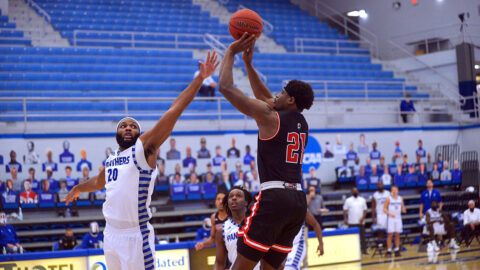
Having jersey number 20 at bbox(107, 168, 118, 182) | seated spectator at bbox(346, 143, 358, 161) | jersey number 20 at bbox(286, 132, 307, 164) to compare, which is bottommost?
jersey number 20 at bbox(107, 168, 118, 182)

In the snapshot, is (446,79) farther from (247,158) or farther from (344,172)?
(247,158)

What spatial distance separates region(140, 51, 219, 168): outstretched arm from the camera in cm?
498

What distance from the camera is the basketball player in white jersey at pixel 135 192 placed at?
501cm

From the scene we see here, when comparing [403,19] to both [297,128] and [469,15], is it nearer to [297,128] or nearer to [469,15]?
[469,15]

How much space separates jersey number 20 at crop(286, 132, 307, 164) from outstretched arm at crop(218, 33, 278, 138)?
0.50 ft

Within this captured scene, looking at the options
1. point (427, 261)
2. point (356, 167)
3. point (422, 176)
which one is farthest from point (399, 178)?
point (427, 261)

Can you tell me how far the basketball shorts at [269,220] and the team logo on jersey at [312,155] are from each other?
44.1ft

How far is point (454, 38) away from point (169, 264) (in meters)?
16.5

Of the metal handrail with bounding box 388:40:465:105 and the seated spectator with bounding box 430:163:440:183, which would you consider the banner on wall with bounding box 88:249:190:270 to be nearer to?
the seated spectator with bounding box 430:163:440:183

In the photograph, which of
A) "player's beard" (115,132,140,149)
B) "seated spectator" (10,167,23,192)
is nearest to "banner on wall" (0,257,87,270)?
"seated spectator" (10,167,23,192)

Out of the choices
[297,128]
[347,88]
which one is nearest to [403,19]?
[347,88]

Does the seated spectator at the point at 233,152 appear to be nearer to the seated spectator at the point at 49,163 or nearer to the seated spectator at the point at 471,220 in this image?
the seated spectator at the point at 49,163

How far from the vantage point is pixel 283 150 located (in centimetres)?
506

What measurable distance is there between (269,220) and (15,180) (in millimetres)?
11529
